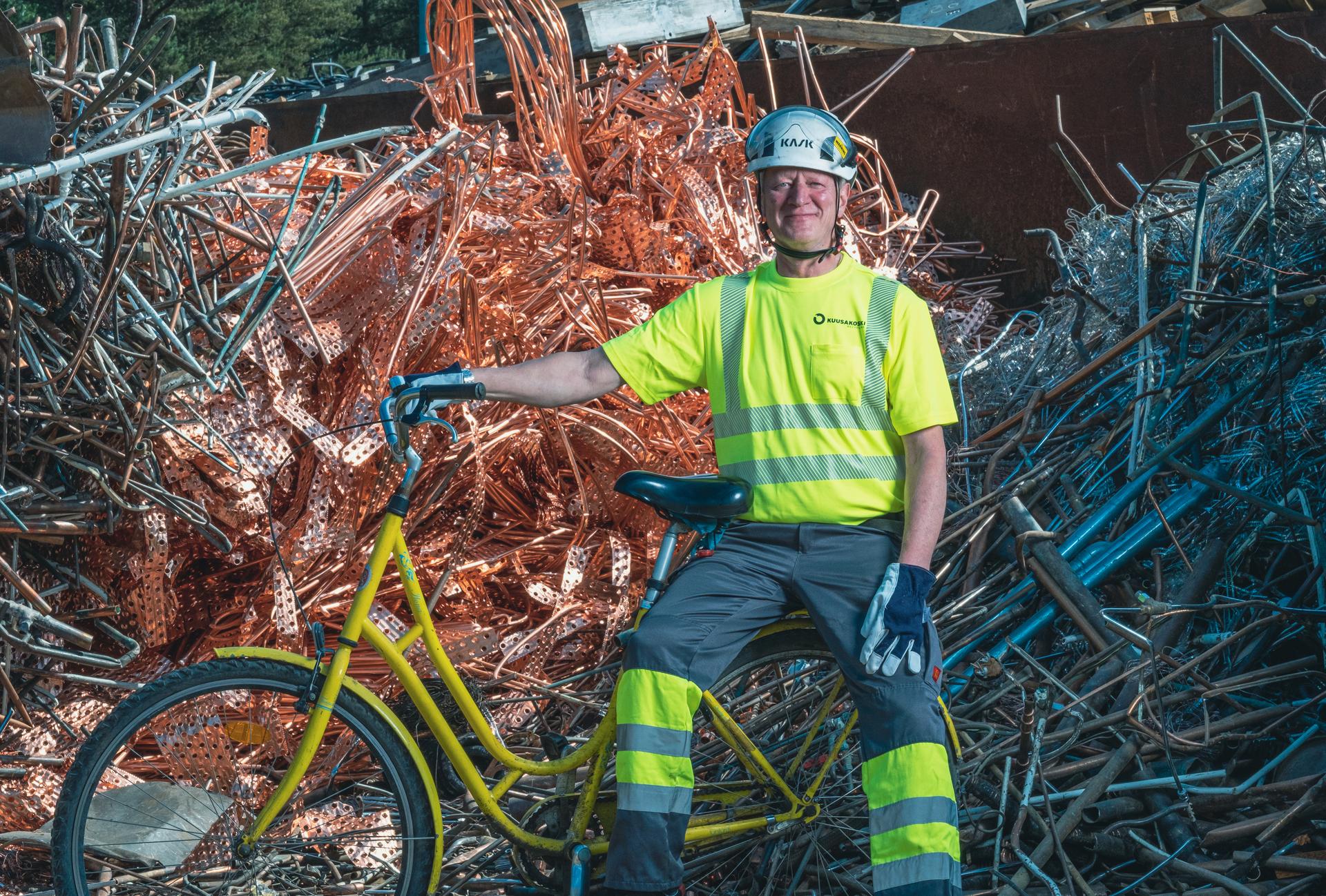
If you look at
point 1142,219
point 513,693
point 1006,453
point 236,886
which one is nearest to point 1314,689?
point 1006,453

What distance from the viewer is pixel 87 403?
3.91m

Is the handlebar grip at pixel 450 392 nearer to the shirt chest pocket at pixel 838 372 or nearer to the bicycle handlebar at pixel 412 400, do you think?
the bicycle handlebar at pixel 412 400

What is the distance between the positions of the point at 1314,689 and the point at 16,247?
403 cm

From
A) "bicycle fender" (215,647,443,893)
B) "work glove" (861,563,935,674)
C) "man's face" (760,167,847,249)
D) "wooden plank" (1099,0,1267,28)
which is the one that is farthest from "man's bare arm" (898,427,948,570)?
"wooden plank" (1099,0,1267,28)

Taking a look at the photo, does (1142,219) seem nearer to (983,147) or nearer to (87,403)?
(983,147)

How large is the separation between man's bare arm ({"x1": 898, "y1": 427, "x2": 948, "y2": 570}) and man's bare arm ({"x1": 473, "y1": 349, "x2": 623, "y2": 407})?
80 cm

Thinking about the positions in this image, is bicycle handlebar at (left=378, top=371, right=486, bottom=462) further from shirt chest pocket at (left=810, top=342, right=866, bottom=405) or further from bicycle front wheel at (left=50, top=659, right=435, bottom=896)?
shirt chest pocket at (left=810, top=342, right=866, bottom=405)

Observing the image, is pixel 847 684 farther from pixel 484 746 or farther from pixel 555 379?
pixel 555 379

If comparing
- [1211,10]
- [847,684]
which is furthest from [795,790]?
[1211,10]

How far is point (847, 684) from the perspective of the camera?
3.09 m

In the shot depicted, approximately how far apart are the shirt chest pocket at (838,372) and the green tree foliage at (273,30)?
2208 cm

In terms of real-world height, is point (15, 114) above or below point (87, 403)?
above

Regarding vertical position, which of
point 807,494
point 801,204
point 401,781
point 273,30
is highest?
point 273,30

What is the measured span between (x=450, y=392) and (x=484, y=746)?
2.97 feet
